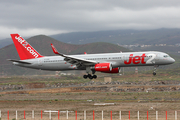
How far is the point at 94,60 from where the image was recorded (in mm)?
54500

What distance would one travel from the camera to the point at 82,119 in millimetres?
29844

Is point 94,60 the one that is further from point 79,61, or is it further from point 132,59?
point 132,59

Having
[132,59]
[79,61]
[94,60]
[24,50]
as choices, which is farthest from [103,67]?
[24,50]

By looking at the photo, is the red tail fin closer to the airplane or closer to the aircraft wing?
the airplane

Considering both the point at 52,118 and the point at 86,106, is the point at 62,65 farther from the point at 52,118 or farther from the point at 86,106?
the point at 52,118

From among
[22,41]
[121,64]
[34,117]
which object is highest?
[22,41]

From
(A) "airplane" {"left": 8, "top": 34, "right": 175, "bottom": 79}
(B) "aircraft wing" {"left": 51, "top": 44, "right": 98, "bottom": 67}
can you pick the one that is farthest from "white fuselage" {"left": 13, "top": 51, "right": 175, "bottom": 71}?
(B) "aircraft wing" {"left": 51, "top": 44, "right": 98, "bottom": 67}

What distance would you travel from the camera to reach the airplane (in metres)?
51.9

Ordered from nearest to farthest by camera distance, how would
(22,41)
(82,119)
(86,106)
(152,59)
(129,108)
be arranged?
(82,119), (129,108), (86,106), (152,59), (22,41)

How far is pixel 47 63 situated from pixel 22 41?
8.05 meters

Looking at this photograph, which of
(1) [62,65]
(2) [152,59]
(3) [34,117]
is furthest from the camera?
(1) [62,65]

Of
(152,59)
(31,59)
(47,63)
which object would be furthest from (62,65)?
(152,59)

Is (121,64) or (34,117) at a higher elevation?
(121,64)

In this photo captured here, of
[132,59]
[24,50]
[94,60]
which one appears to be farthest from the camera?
[24,50]
